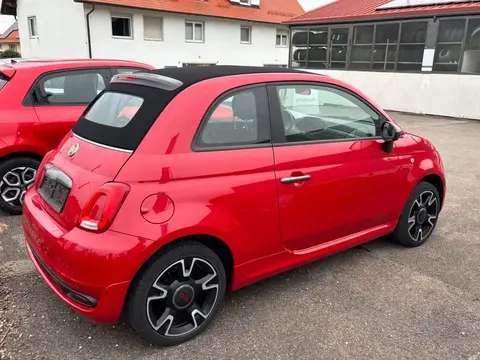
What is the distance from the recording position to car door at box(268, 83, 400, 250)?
9.68 ft

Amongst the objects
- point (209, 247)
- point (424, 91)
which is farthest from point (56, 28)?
point (209, 247)

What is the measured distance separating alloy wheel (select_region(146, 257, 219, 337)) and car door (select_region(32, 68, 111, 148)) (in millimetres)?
3050

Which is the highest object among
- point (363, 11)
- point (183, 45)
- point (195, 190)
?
point (363, 11)

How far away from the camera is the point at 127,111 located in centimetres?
274

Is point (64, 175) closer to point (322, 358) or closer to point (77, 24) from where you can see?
point (322, 358)

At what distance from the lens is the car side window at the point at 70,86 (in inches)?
192

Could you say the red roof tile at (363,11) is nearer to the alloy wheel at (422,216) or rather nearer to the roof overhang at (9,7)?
the alloy wheel at (422,216)

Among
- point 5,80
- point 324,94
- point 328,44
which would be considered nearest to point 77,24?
point 328,44

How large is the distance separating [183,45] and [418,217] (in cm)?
2213

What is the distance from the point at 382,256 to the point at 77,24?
20.7 metres

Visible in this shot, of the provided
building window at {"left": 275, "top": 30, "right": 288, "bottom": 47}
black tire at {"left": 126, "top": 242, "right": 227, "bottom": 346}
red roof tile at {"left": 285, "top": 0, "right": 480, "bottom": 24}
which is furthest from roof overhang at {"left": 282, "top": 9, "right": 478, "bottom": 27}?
black tire at {"left": 126, "top": 242, "right": 227, "bottom": 346}

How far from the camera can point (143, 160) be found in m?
2.41

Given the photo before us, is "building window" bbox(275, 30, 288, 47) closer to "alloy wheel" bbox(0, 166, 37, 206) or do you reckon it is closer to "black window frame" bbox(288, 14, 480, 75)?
"black window frame" bbox(288, 14, 480, 75)

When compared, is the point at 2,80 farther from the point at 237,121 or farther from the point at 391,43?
the point at 391,43
